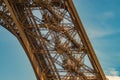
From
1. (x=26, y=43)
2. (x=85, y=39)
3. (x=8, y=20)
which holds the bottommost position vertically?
(x=85, y=39)

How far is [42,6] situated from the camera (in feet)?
76.3

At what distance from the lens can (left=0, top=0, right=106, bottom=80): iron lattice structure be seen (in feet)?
75.6

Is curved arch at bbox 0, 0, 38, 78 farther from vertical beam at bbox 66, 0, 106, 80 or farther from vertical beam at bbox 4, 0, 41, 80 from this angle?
vertical beam at bbox 66, 0, 106, 80

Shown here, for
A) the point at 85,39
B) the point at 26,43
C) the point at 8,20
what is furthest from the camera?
the point at 8,20

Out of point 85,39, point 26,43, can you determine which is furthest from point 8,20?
point 85,39

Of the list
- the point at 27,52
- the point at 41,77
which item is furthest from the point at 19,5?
the point at 41,77

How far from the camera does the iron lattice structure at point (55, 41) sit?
2303cm

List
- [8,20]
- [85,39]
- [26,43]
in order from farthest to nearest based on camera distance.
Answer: [8,20] → [85,39] → [26,43]

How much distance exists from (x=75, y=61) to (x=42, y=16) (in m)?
3.02

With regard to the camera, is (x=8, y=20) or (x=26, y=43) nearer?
(x=26, y=43)

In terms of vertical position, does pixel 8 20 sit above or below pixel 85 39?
above

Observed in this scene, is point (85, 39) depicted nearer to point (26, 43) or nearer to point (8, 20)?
point (26, 43)

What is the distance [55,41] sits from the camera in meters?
23.2

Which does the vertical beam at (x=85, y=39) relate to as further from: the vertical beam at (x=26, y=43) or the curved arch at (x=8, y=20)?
the curved arch at (x=8, y=20)
